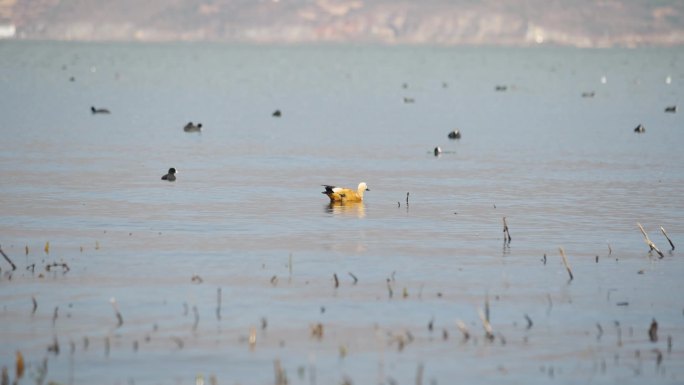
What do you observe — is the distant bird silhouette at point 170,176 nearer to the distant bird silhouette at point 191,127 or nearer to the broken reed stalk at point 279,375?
the distant bird silhouette at point 191,127

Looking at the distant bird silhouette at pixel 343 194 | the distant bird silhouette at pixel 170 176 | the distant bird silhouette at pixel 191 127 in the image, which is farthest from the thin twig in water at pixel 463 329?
the distant bird silhouette at pixel 191 127

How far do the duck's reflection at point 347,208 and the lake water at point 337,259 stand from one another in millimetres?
191

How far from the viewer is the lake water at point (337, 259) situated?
19391mm

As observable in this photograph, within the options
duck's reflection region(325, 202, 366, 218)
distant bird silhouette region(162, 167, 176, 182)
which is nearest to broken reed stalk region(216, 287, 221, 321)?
duck's reflection region(325, 202, 366, 218)

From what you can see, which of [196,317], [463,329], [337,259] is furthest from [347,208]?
[463,329]

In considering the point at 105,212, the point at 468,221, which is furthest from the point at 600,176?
the point at 105,212

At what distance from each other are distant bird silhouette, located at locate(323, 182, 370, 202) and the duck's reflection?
0.38 feet

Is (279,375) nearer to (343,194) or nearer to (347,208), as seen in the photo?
(347,208)

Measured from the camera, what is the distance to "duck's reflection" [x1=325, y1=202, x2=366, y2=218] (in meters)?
35.0

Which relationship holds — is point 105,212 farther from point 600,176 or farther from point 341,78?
point 341,78

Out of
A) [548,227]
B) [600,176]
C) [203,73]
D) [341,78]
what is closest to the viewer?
[548,227]

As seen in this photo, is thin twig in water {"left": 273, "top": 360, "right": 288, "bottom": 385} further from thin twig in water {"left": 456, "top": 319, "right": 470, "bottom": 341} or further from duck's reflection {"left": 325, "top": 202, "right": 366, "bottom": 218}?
duck's reflection {"left": 325, "top": 202, "right": 366, "bottom": 218}

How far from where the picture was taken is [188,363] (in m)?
19.0

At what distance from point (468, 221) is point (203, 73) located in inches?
5643
